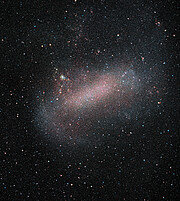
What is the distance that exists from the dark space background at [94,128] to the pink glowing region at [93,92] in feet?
0.14

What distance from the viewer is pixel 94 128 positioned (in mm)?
442

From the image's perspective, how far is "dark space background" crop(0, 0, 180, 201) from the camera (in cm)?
43

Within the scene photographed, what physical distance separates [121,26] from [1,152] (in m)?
0.45

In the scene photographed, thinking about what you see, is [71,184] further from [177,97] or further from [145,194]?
[177,97]

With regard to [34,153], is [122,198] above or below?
below

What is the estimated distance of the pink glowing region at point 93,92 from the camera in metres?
0.44

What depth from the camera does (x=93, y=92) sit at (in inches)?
17.3

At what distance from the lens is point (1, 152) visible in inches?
17.2

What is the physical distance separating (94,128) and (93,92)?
0.31 feet

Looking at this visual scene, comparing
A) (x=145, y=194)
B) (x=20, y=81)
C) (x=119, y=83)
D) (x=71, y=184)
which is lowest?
(x=145, y=194)

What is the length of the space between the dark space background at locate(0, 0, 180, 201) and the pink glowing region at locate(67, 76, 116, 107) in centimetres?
4

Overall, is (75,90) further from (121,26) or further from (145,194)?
(145,194)

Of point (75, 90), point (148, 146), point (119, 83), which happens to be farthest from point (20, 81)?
point (148, 146)

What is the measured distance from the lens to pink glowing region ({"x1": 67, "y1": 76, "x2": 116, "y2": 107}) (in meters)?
0.44
